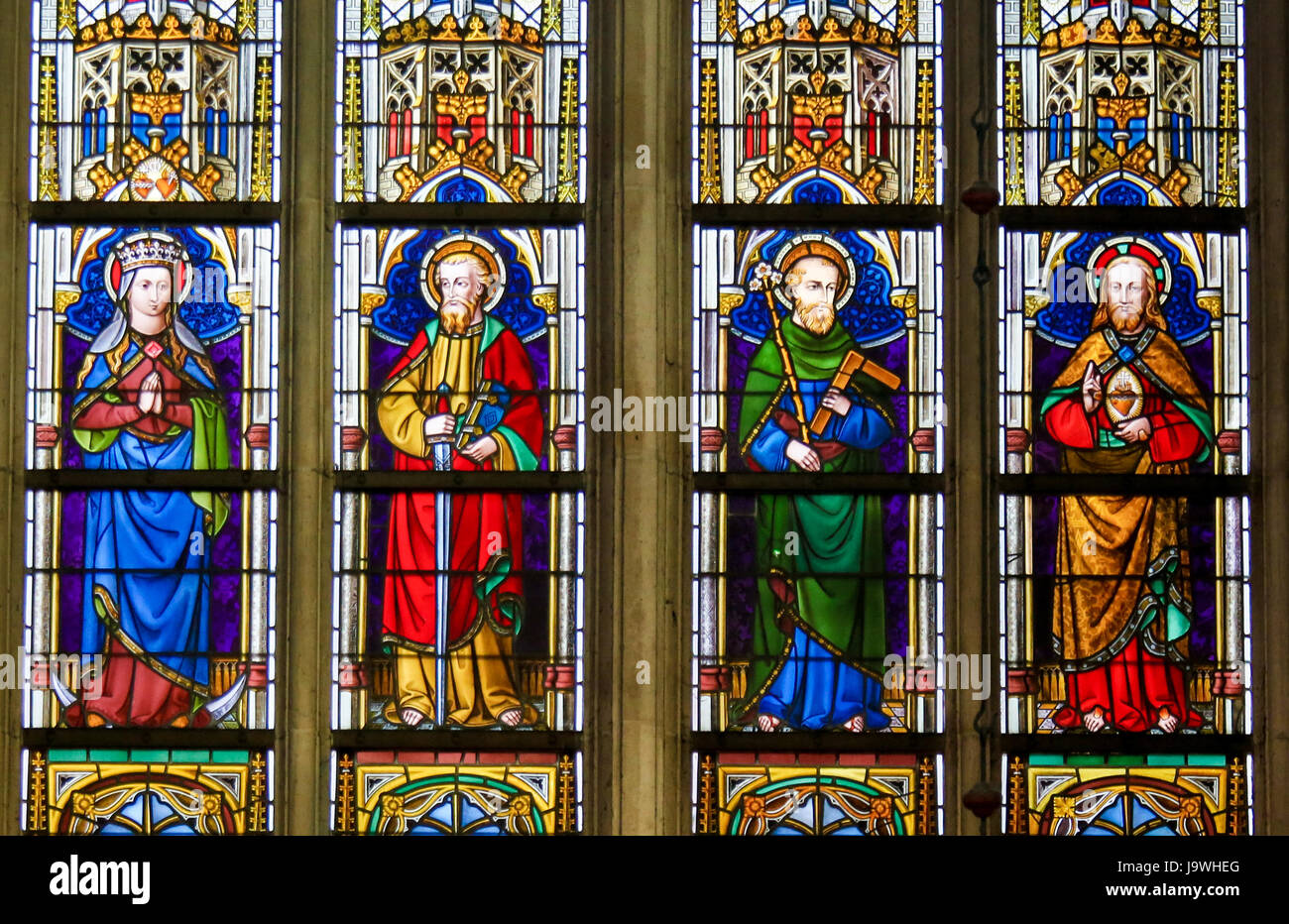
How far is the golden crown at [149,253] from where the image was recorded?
903 centimetres

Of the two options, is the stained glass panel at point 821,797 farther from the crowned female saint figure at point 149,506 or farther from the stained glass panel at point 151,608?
the crowned female saint figure at point 149,506

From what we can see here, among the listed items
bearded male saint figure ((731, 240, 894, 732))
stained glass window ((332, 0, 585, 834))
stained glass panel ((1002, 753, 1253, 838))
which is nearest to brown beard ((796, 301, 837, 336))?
bearded male saint figure ((731, 240, 894, 732))

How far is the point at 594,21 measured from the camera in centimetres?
912

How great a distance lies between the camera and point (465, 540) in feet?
29.3

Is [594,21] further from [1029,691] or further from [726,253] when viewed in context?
[1029,691]

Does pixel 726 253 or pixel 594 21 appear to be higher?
pixel 594 21

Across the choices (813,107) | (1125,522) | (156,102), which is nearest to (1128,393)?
(1125,522)

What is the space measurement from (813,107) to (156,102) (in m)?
2.60

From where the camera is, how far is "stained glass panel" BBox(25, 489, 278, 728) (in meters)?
8.81

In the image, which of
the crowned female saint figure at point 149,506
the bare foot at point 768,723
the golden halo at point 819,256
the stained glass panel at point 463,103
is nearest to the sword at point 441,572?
the crowned female saint figure at point 149,506
